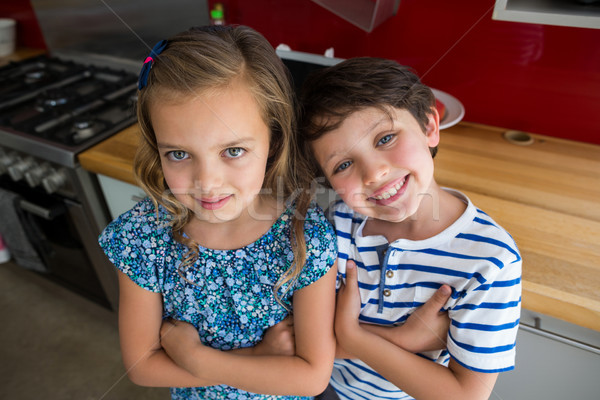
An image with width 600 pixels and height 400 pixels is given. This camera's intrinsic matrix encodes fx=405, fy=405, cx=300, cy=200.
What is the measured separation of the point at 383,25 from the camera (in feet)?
4.11

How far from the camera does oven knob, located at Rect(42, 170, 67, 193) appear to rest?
3.96 feet

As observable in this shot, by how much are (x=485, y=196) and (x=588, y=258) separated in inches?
9.1

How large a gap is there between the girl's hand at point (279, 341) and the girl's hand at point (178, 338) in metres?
0.12

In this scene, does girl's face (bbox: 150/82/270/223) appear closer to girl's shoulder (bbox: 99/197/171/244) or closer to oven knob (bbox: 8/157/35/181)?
girl's shoulder (bbox: 99/197/171/244)

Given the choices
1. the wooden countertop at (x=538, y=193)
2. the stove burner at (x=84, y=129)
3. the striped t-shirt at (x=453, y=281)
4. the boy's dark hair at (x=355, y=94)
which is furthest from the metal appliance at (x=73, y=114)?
the striped t-shirt at (x=453, y=281)

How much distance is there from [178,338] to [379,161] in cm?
50

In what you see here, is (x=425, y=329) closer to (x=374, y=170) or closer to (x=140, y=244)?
(x=374, y=170)

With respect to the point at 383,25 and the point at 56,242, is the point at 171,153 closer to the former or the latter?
the point at 383,25

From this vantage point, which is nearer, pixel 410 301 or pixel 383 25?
pixel 410 301

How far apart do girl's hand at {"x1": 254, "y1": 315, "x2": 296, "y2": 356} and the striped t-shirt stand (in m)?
0.14

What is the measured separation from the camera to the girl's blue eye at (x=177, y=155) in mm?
677

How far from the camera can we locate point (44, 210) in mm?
1275

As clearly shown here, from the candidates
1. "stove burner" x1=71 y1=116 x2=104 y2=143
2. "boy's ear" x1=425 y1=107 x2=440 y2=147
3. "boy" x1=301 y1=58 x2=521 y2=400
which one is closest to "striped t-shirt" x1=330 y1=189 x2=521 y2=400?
"boy" x1=301 y1=58 x2=521 y2=400

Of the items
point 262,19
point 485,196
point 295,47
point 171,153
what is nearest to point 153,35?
point 262,19
